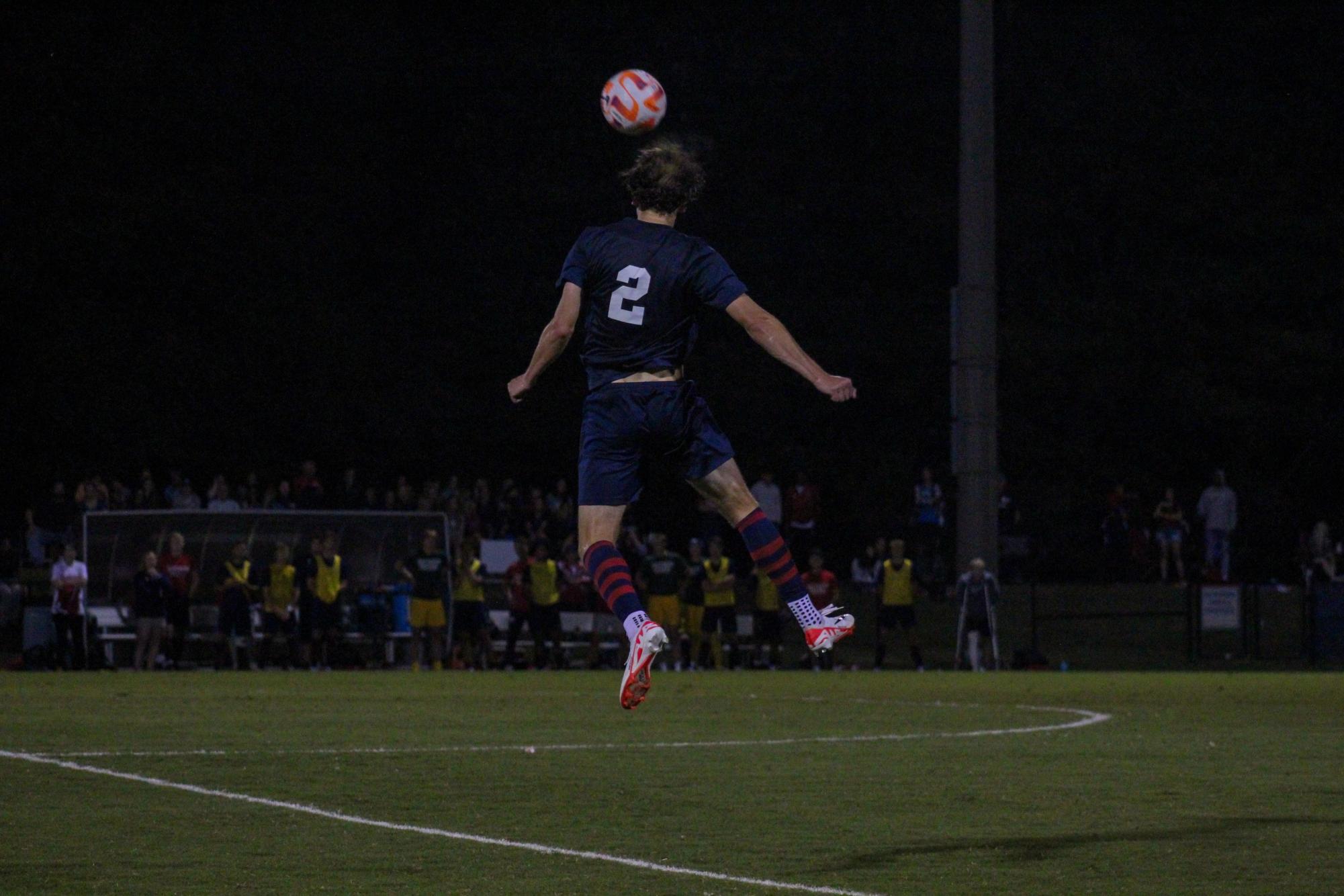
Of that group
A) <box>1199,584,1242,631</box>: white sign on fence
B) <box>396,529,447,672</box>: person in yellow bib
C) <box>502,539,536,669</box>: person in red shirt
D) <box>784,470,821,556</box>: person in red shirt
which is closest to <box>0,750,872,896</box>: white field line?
<box>396,529,447,672</box>: person in yellow bib

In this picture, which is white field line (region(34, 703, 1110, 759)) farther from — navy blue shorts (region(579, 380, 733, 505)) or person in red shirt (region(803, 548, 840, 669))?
person in red shirt (region(803, 548, 840, 669))

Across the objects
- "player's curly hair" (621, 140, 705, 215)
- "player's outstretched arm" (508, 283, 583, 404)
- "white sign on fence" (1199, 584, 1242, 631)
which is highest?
"player's curly hair" (621, 140, 705, 215)

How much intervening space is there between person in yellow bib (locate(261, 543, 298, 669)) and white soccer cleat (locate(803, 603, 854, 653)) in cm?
1862

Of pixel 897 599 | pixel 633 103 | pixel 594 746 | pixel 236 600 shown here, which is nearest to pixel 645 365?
pixel 633 103

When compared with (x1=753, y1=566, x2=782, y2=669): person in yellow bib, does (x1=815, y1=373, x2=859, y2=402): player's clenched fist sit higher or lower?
higher

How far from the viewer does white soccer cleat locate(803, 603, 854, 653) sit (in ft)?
31.4

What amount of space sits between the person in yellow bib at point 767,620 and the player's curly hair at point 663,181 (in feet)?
61.6

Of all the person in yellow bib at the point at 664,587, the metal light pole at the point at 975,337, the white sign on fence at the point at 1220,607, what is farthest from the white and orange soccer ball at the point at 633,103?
the white sign on fence at the point at 1220,607

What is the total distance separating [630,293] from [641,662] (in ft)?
5.05

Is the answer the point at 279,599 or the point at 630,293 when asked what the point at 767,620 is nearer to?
the point at 279,599

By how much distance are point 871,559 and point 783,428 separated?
1286 centimetres

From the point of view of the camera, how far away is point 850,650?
104 feet

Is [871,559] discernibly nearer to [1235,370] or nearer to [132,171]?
[1235,370]

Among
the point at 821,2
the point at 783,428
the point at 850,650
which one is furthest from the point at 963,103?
the point at 821,2
